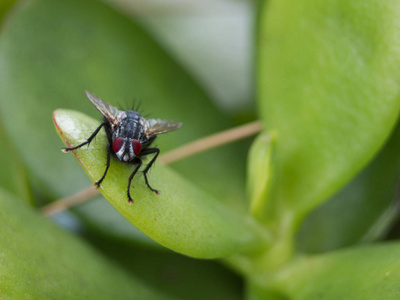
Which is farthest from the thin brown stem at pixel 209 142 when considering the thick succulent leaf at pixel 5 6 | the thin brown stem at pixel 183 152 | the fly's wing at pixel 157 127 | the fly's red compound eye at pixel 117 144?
the thick succulent leaf at pixel 5 6

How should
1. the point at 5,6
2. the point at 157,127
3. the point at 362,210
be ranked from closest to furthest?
the point at 157,127 < the point at 362,210 < the point at 5,6

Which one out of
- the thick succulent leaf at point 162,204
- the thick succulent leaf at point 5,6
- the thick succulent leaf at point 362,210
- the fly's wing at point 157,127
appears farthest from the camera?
the thick succulent leaf at point 5,6

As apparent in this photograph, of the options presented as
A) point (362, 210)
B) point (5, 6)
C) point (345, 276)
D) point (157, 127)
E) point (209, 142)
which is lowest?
point (362, 210)

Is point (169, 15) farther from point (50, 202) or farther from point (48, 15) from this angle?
point (50, 202)

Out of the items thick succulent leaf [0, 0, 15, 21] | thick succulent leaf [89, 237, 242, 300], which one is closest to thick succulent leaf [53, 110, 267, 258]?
thick succulent leaf [89, 237, 242, 300]

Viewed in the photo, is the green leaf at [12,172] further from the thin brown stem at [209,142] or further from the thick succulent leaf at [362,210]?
the thick succulent leaf at [362,210]

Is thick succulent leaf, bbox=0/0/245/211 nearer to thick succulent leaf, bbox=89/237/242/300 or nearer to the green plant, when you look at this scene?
the green plant

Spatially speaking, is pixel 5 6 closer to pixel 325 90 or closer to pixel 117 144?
pixel 117 144

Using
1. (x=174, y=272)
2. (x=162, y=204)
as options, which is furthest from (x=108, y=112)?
(x=174, y=272)
